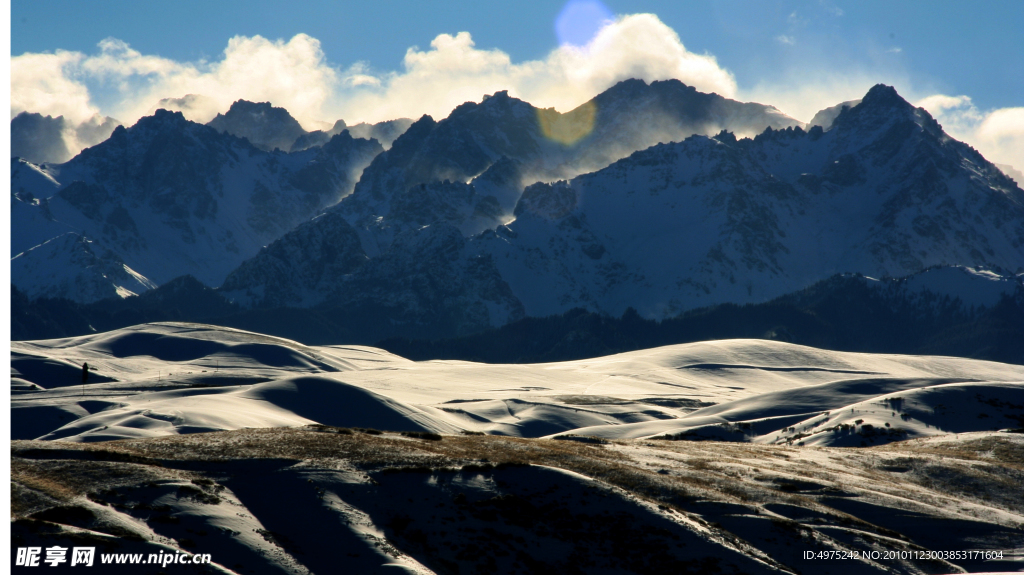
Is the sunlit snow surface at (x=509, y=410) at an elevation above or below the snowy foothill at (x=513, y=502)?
below

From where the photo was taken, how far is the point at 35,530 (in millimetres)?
33188

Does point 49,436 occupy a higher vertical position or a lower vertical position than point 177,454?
lower

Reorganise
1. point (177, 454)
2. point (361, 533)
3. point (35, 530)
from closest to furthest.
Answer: point (35, 530) < point (361, 533) < point (177, 454)

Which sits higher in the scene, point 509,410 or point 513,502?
point 513,502

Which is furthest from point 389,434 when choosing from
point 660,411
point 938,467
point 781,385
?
point 781,385

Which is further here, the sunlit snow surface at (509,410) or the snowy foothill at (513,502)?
the sunlit snow surface at (509,410)

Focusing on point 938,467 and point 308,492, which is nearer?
point 308,492

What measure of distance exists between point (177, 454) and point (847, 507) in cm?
3507

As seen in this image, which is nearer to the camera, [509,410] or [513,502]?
[513,502]

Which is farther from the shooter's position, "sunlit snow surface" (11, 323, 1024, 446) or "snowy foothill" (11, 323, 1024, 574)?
"sunlit snow surface" (11, 323, 1024, 446)

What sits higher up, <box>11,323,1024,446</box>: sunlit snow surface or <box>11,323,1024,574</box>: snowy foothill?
<box>11,323,1024,574</box>: snowy foothill

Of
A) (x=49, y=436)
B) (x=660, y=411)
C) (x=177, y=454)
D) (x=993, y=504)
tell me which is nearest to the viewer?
(x=177, y=454)

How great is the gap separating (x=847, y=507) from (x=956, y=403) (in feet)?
216

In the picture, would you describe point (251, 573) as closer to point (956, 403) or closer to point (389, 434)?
point (389, 434)
